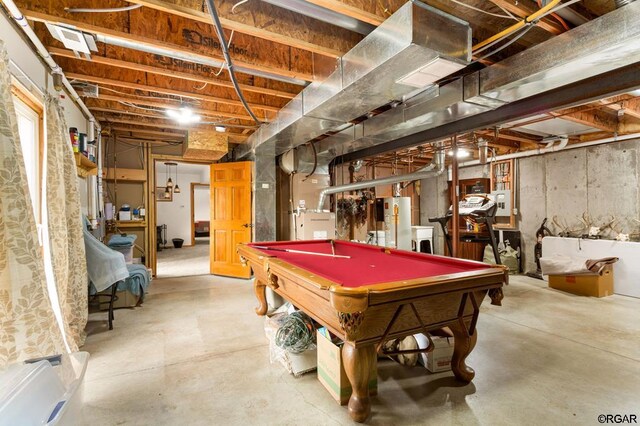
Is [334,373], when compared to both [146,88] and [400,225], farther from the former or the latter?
[400,225]

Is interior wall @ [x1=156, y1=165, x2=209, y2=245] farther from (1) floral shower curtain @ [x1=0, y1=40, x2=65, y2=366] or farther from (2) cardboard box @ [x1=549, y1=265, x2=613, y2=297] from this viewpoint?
(2) cardboard box @ [x1=549, y1=265, x2=613, y2=297]

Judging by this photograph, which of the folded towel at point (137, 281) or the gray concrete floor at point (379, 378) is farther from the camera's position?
the folded towel at point (137, 281)

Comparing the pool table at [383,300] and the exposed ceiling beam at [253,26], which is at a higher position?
the exposed ceiling beam at [253,26]

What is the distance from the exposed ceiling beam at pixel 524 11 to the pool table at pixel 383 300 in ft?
5.45

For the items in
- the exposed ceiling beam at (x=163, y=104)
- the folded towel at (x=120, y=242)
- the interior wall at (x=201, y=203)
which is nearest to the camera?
the exposed ceiling beam at (x=163, y=104)

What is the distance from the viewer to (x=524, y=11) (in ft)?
6.22

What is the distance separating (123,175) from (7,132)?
4301 mm

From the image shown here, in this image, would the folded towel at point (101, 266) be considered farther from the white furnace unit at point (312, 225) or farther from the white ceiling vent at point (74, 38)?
the white furnace unit at point (312, 225)

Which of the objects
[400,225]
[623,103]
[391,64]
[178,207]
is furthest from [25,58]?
[178,207]

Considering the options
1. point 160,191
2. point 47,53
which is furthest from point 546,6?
point 160,191

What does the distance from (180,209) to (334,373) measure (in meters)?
10.4

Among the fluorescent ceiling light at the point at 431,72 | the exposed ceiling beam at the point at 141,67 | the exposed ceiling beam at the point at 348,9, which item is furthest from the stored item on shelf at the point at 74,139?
the fluorescent ceiling light at the point at 431,72

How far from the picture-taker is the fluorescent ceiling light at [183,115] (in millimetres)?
3916

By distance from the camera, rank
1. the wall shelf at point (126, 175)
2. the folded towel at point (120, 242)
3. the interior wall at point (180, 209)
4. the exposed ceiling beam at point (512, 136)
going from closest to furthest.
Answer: the folded towel at point (120, 242)
the exposed ceiling beam at point (512, 136)
the wall shelf at point (126, 175)
the interior wall at point (180, 209)
